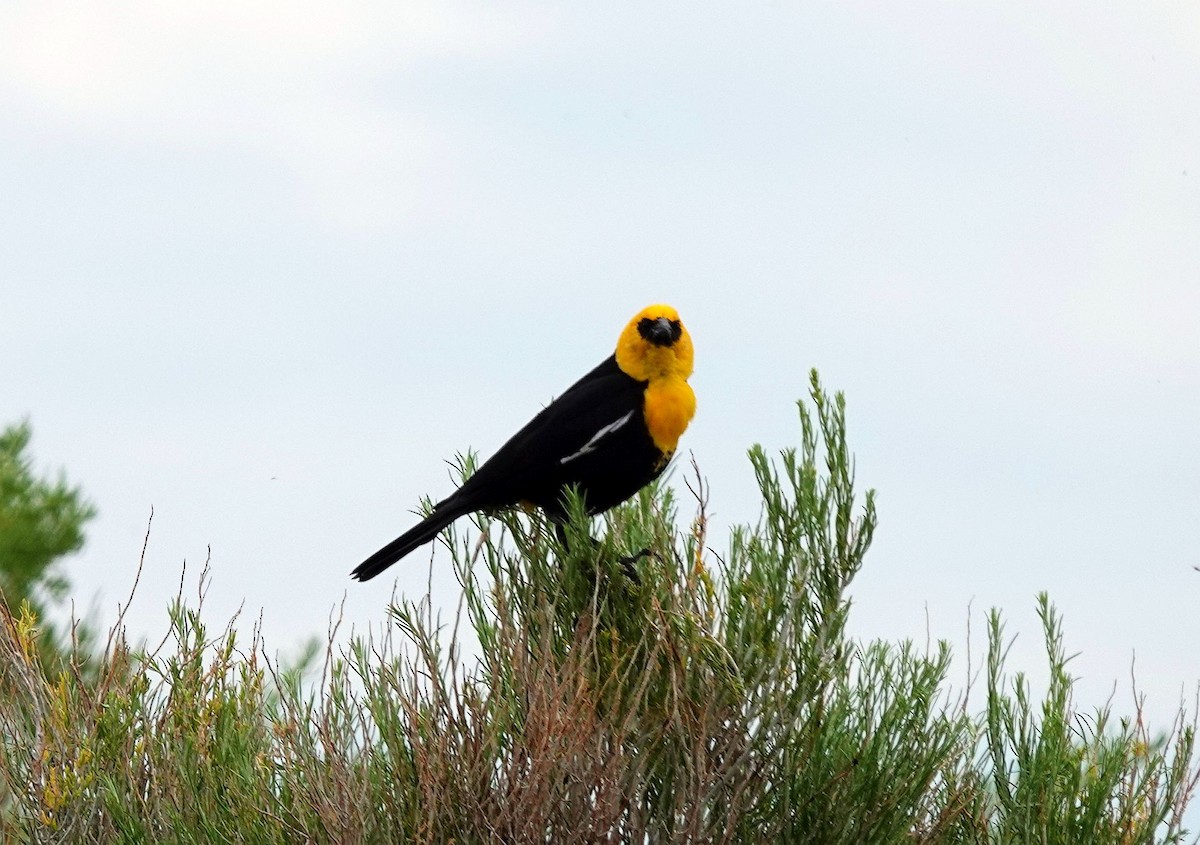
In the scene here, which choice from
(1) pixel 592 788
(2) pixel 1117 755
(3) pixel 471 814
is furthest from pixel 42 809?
(2) pixel 1117 755

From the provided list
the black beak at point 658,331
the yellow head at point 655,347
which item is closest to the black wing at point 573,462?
the yellow head at point 655,347

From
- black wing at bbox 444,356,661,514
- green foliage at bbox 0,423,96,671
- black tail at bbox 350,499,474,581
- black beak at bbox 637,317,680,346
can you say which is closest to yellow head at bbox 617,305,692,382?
black beak at bbox 637,317,680,346

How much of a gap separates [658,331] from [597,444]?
2.08 feet

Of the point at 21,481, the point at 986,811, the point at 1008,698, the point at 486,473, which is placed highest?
the point at 21,481

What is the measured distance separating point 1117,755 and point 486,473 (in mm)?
2913

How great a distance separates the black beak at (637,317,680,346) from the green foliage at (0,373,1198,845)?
2.45 ft

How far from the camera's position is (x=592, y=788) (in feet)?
15.8

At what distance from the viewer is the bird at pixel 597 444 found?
6.07 m

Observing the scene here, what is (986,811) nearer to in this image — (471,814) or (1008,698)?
(1008,698)

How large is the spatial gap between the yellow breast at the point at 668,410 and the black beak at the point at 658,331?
0.58 feet

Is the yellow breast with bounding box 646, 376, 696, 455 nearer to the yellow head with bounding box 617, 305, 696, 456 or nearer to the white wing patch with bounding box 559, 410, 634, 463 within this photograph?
the yellow head with bounding box 617, 305, 696, 456

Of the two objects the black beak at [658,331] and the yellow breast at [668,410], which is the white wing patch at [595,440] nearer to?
the yellow breast at [668,410]

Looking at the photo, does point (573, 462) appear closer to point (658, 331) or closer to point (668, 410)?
point (668, 410)

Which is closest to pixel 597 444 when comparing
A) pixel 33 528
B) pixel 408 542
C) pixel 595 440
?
pixel 595 440
